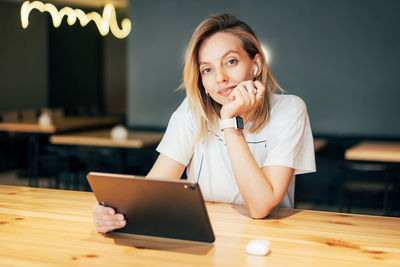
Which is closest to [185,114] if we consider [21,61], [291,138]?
[291,138]

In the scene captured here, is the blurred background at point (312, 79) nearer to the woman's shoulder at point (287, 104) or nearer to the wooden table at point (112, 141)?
the wooden table at point (112, 141)

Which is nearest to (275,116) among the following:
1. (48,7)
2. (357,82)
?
(48,7)

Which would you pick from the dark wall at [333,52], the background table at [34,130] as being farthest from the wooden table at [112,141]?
the dark wall at [333,52]

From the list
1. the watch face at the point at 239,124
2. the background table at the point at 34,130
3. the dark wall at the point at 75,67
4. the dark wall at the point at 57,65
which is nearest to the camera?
the watch face at the point at 239,124

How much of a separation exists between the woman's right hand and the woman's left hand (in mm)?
546

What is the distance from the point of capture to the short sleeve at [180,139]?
6.08 ft

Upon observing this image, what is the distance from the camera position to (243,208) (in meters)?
1.64

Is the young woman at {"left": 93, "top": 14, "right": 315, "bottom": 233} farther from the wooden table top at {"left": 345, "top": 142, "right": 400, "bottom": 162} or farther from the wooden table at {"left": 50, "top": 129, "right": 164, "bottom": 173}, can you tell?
the wooden table at {"left": 50, "top": 129, "right": 164, "bottom": 173}

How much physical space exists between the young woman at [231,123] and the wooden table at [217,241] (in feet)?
0.59

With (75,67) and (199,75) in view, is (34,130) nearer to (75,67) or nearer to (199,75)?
(75,67)

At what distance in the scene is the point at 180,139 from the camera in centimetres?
187

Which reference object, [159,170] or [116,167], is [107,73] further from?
[159,170]

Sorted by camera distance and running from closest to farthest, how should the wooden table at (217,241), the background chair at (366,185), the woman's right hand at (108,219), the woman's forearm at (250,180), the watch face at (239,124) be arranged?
the wooden table at (217,241) → the woman's right hand at (108,219) → the woman's forearm at (250,180) → the watch face at (239,124) → the background chair at (366,185)

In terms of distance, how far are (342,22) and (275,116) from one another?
162 inches
